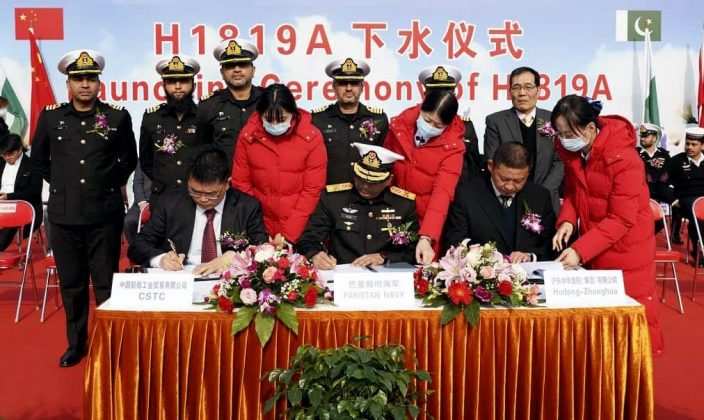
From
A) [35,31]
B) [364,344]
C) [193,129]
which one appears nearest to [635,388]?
[364,344]

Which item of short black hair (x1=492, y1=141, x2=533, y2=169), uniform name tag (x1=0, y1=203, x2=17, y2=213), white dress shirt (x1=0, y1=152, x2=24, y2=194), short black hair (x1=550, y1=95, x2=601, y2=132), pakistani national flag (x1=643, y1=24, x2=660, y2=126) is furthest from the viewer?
pakistani national flag (x1=643, y1=24, x2=660, y2=126)

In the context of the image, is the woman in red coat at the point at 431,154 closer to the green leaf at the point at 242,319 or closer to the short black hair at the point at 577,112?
the short black hair at the point at 577,112

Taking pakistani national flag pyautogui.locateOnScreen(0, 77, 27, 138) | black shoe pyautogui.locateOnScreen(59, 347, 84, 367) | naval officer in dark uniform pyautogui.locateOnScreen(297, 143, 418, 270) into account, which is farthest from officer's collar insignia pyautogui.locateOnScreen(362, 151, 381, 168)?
pakistani national flag pyautogui.locateOnScreen(0, 77, 27, 138)

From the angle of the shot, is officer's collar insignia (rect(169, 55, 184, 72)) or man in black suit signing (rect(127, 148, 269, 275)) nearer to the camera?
man in black suit signing (rect(127, 148, 269, 275))

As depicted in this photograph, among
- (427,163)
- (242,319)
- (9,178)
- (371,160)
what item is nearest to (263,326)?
(242,319)

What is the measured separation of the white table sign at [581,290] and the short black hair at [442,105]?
1.06 metres

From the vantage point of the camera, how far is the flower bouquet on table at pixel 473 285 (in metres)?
2.38

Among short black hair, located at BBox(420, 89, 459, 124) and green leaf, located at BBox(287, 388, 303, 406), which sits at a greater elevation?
short black hair, located at BBox(420, 89, 459, 124)

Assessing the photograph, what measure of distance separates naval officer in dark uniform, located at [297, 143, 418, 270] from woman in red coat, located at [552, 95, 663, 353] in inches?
27.2

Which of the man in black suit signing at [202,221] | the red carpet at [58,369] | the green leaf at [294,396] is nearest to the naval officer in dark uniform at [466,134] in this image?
the man in black suit signing at [202,221]

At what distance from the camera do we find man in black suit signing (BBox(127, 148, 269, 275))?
118 inches

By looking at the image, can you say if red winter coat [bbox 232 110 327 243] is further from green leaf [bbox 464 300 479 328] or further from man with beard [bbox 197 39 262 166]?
green leaf [bbox 464 300 479 328]

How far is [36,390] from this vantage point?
3496 mm

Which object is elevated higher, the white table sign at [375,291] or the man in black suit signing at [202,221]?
the man in black suit signing at [202,221]
